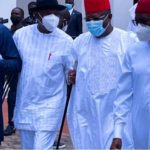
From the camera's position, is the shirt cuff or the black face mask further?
the black face mask

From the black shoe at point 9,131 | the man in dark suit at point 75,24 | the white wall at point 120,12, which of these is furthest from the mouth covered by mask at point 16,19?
the white wall at point 120,12

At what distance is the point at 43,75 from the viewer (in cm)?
661

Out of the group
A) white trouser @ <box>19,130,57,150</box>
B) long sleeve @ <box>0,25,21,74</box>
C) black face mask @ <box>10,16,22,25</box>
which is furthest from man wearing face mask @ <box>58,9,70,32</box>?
black face mask @ <box>10,16,22,25</box>

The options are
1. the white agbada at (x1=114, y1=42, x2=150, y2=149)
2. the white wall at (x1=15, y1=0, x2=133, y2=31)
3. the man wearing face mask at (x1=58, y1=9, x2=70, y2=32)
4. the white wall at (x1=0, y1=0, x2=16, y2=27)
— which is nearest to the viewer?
the white agbada at (x1=114, y1=42, x2=150, y2=149)

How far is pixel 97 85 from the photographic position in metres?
6.41

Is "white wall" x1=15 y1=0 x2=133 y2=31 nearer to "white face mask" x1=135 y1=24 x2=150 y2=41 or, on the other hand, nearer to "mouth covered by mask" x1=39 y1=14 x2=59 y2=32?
"mouth covered by mask" x1=39 y1=14 x2=59 y2=32

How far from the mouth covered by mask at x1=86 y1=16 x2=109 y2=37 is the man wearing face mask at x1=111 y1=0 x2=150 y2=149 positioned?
1318 millimetres

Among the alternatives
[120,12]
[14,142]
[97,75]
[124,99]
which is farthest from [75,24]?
[124,99]

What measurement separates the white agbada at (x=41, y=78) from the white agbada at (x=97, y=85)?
0.19m

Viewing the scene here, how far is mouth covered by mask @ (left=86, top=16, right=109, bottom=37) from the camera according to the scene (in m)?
6.34

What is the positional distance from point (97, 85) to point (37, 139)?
2.67ft

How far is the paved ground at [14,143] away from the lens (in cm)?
907

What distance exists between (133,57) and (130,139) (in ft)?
2.07

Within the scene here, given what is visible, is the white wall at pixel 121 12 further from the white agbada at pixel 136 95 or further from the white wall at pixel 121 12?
the white agbada at pixel 136 95
